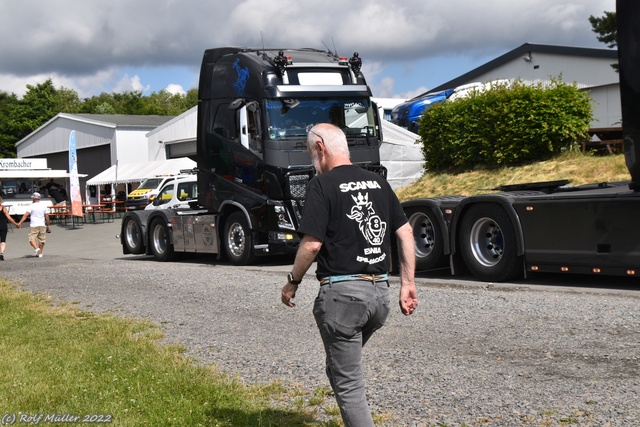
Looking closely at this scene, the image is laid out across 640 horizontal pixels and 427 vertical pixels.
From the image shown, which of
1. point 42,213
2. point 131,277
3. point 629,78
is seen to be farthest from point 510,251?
point 42,213

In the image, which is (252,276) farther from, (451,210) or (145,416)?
(145,416)

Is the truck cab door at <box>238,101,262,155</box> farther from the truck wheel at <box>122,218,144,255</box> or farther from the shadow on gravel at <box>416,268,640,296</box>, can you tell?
the truck wheel at <box>122,218,144,255</box>

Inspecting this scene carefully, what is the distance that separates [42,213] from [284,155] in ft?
34.2

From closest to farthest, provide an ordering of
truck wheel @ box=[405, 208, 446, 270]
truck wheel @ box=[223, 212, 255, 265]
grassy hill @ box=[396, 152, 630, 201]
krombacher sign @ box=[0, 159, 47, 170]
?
1. truck wheel @ box=[405, 208, 446, 270]
2. truck wheel @ box=[223, 212, 255, 265]
3. grassy hill @ box=[396, 152, 630, 201]
4. krombacher sign @ box=[0, 159, 47, 170]

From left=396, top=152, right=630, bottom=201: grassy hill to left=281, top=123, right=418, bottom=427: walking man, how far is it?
47.9ft

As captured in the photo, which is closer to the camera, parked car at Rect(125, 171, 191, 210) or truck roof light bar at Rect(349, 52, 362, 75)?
truck roof light bar at Rect(349, 52, 362, 75)

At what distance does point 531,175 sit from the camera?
22.3 meters

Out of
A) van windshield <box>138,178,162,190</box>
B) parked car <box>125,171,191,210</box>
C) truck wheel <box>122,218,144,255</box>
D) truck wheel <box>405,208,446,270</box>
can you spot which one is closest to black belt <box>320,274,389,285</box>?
truck wheel <box>405,208,446,270</box>

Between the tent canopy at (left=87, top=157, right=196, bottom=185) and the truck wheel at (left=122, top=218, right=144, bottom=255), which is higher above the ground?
the tent canopy at (left=87, top=157, right=196, bottom=185)

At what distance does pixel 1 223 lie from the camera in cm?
2302

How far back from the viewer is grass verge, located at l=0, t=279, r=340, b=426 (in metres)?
5.87

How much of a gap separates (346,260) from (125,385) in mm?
2707

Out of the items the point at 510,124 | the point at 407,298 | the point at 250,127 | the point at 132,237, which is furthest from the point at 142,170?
the point at 407,298

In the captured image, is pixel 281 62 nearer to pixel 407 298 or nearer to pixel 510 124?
pixel 510 124
